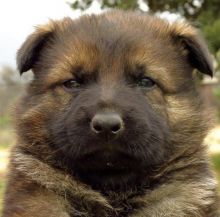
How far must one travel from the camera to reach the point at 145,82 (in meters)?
4.06

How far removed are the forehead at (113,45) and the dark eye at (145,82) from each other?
0.09 meters

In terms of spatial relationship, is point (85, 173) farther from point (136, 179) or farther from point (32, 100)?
point (32, 100)

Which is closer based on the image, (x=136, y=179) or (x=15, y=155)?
(x=136, y=179)

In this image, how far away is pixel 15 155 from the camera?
4223mm

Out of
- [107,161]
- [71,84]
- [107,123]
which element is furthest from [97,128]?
[71,84]

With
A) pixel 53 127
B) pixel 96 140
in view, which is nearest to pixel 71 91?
pixel 53 127

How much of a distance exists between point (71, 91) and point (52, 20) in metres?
0.82

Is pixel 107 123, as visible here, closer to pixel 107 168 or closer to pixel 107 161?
pixel 107 161

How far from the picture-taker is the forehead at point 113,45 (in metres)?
3.98

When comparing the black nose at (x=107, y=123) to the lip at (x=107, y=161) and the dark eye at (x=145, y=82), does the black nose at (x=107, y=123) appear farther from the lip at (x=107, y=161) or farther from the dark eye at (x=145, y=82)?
the dark eye at (x=145, y=82)

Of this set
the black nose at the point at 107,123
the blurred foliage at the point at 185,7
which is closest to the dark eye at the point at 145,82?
the black nose at the point at 107,123

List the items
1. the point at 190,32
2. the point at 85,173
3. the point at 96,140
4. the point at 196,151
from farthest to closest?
the point at 190,32
the point at 196,151
the point at 85,173
the point at 96,140

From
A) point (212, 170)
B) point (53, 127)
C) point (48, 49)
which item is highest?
point (48, 49)

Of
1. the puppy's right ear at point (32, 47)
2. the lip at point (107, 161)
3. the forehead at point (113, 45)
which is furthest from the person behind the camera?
the puppy's right ear at point (32, 47)
